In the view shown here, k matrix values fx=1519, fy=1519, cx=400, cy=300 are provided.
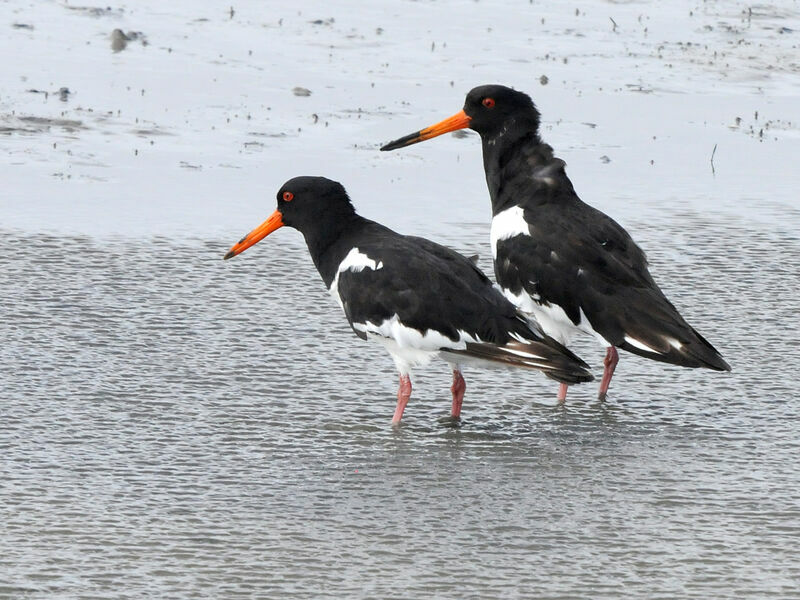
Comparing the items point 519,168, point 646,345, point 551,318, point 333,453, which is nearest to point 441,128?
point 519,168

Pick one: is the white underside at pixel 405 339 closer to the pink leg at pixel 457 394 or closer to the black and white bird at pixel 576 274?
the pink leg at pixel 457 394

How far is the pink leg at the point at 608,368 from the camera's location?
300 inches

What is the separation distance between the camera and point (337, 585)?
5277 mm

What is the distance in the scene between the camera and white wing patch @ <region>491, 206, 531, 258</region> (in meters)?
7.89

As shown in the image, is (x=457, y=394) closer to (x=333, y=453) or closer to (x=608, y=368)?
(x=333, y=453)

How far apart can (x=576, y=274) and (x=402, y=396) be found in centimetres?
113

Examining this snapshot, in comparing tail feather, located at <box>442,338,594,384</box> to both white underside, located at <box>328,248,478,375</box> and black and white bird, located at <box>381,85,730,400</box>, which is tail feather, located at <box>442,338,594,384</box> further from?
black and white bird, located at <box>381,85,730,400</box>

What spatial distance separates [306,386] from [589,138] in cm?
592

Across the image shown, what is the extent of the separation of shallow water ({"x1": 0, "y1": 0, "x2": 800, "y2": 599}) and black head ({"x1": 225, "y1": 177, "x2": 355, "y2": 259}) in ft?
2.21

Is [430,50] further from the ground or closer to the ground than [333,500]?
further from the ground

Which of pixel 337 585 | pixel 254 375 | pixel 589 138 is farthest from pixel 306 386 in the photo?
pixel 589 138

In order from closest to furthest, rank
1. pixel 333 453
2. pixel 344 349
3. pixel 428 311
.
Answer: pixel 333 453
pixel 428 311
pixel 344 349

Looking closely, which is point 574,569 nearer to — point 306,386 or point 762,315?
point 306,386

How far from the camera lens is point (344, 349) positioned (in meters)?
8.16
